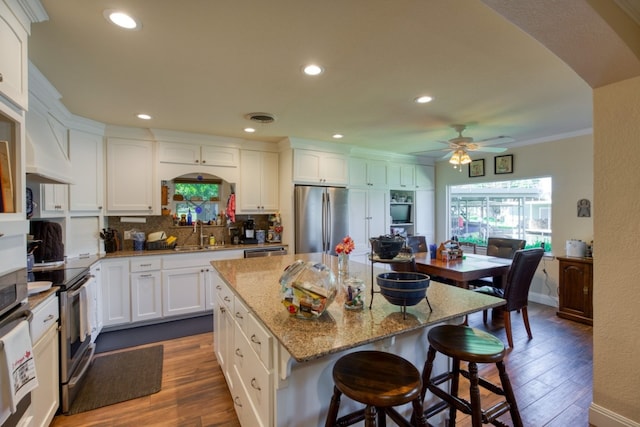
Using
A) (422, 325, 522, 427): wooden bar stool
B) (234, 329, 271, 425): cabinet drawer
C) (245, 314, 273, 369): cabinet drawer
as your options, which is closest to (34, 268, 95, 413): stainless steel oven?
(234, 329, 271, 425): cabinet drawer

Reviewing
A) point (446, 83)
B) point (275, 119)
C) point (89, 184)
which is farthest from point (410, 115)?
point (89, 184)

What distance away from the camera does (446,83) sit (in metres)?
2.33

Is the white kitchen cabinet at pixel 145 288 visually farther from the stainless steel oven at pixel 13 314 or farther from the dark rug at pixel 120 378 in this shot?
the stainless steel oven at pixel 13 314

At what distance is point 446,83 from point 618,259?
1.60 metres

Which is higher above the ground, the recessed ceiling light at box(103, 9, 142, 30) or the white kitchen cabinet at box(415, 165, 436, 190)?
the recessed ceiling light at box(103, 9, 142, 30)

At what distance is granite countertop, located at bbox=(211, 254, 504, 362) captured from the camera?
1.13 m

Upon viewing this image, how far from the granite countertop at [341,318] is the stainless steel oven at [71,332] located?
1.14 metres

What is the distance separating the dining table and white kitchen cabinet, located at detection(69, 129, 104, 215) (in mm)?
3672

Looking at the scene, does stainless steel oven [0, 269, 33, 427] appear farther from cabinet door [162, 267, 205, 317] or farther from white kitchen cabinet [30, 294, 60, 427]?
cabinet door [162, 267, 205, 317]

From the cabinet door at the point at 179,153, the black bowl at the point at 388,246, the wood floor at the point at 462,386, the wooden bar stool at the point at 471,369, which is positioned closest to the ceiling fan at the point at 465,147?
the wood floor at the point at 462,386

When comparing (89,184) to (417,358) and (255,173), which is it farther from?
(417,358)

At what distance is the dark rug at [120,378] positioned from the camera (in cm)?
217

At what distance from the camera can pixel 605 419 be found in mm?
1812

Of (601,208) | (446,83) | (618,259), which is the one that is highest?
(446,83)
